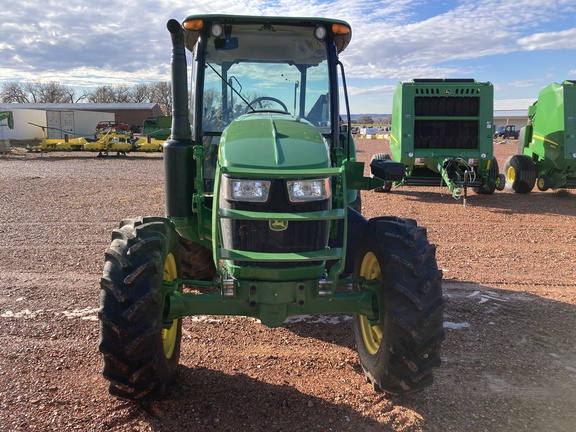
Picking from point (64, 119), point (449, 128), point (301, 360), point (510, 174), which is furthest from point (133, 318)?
point (64, 119)

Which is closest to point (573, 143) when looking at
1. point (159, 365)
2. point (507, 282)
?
point (507, 282)

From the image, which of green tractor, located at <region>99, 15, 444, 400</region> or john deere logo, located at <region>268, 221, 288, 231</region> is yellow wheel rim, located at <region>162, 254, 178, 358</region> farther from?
john deere logo, located at <region>268, 221, 288, 231</region>

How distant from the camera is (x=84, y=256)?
687 cm

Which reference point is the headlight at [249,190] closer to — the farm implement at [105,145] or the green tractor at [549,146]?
the green tractor at [549,146]

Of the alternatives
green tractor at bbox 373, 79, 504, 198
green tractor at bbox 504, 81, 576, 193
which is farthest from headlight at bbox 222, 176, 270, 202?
green tractor at bbox 504, 81, 576, 193

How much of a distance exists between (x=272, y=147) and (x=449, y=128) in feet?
31.4

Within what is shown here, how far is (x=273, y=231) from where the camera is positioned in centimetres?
320

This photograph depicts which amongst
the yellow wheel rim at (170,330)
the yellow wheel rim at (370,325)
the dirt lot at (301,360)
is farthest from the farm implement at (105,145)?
the yellow wheel rim at (370,325)

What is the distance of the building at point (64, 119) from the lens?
3994 cm

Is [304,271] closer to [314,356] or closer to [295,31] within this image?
[314,356]

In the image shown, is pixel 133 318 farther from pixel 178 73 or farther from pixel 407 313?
pixel 178 73

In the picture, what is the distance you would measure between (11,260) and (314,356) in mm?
4737

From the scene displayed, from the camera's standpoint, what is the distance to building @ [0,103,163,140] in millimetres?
39938

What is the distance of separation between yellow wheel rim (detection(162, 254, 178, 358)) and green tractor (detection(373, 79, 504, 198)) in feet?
28.8
